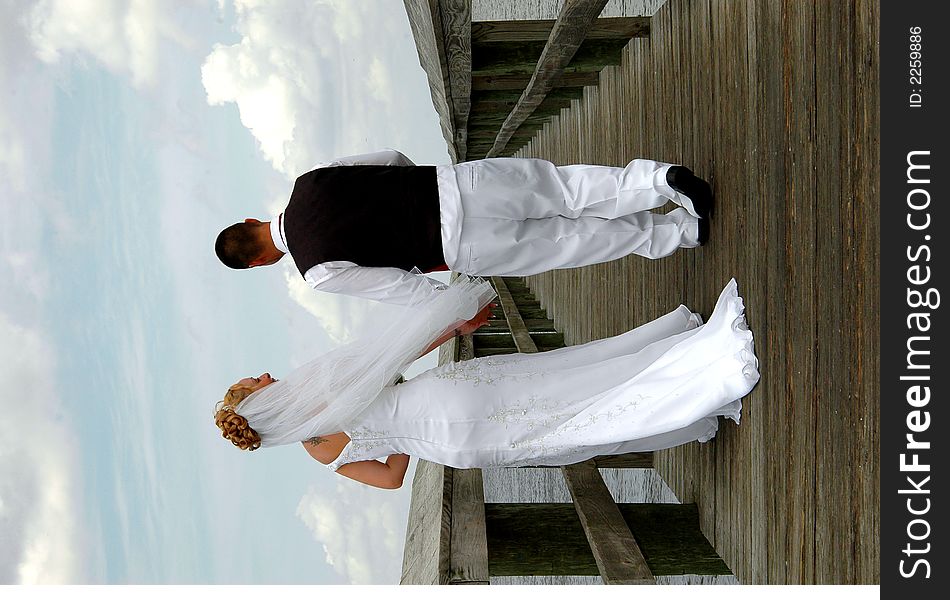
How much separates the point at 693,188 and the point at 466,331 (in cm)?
101

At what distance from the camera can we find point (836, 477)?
2.24 m

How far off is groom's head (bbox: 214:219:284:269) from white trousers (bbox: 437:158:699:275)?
2.24 feet

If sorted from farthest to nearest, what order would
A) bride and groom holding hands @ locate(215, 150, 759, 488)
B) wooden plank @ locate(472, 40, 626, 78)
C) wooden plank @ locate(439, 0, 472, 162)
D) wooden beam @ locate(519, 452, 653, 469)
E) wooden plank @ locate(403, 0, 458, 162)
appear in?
wooden plank @ locate(472, 40, 626, 78), wooden beam @ locate(519, 452, 653, 469), wooden plank @ locate(439, 0, 472, 162), wooden plank @ locate(403, 0, 458, 162), bride and groom holding hands @ locate(215, 150, 759, 488)

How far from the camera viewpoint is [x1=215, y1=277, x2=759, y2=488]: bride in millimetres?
2738

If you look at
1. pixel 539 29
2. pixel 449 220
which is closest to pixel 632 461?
pixel 449 220

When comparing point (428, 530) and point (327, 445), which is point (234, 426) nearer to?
point (327, 445)

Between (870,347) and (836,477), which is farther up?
(870,347)

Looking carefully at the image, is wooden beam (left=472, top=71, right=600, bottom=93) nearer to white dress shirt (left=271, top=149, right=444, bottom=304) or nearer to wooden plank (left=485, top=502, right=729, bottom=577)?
white dress shirt (left=271, top=149, right=444, bottom=304)

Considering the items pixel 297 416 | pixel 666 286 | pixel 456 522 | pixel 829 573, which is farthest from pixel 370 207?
pixel 829 573

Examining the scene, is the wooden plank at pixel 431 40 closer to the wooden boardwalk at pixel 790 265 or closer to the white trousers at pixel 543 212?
the white trousers at pixel 543 212

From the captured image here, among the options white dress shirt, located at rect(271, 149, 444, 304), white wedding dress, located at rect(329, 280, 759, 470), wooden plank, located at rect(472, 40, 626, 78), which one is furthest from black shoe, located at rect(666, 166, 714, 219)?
wooden plank, located at rect(472, 40, 626, 78)

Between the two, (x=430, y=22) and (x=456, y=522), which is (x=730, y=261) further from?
(x=430, y=22)
